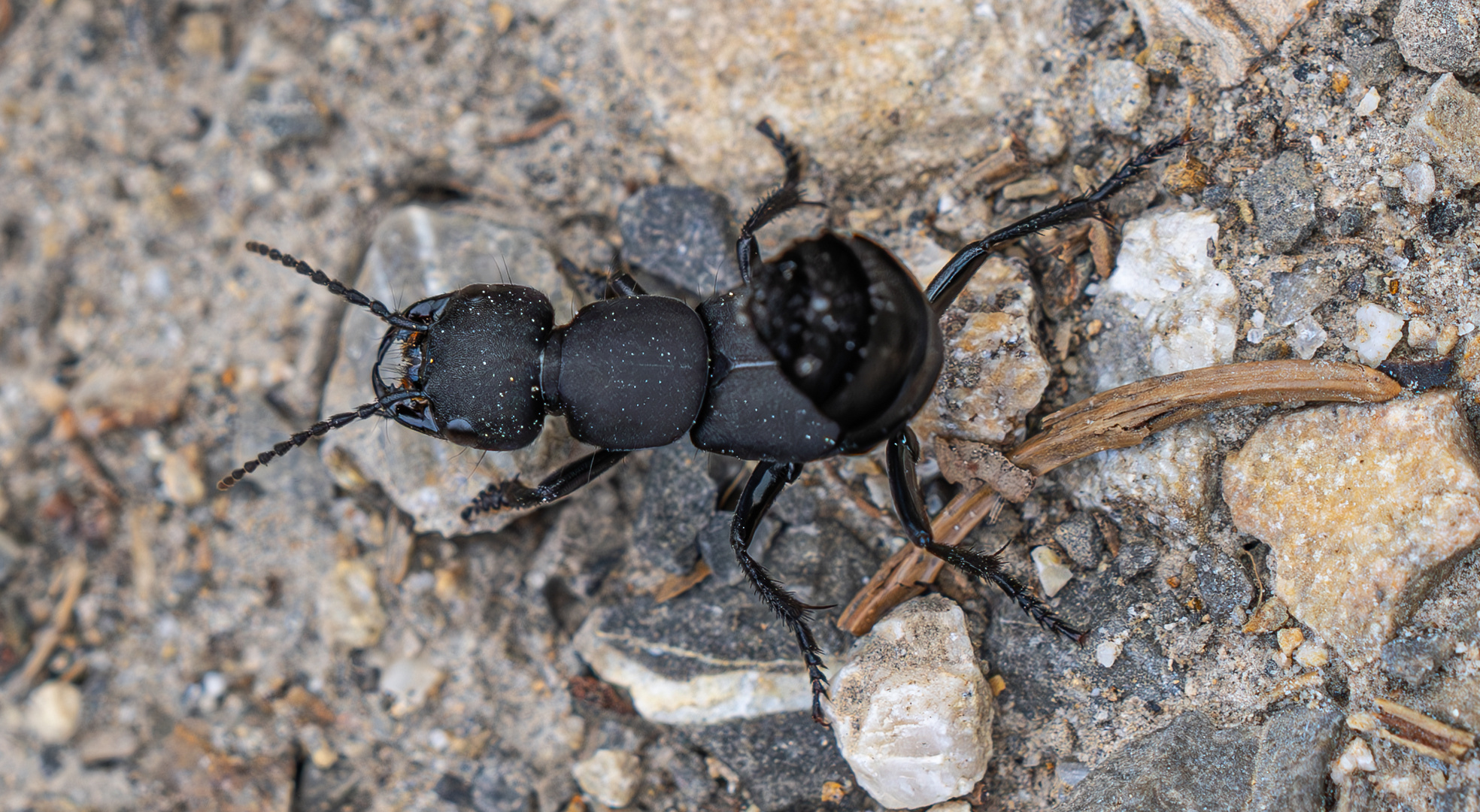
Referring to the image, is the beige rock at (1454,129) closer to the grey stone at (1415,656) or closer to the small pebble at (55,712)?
the grey stone at (1415,656)

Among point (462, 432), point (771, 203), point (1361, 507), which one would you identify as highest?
point (771, 203)

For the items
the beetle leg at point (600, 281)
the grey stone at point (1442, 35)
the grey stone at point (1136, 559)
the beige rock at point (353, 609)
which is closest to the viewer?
the grey stone at point (1442, 35)

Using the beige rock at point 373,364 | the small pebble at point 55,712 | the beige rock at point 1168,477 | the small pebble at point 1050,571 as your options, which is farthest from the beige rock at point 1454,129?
the small pebble at point 55,712

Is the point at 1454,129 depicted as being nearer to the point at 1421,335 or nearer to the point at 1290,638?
the point at 1421,335

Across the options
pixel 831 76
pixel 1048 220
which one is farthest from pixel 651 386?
pixel 1048 220

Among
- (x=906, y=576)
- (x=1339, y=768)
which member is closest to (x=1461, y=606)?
(x=1339, y=768)

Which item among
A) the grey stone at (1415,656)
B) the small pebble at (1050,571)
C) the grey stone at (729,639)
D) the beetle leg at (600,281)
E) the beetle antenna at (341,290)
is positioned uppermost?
the beetle antenna at (341,290)
